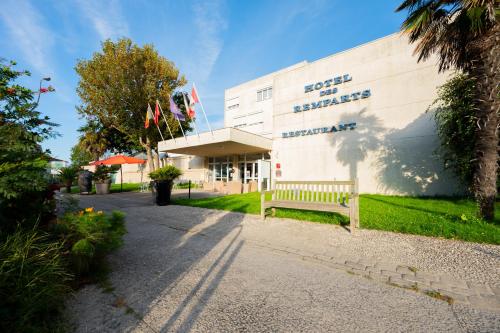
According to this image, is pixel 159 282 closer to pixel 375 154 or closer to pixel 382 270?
pixel 382 270

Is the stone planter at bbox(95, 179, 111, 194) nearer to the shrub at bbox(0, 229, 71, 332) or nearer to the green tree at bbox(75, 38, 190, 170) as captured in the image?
the green tree at bbox(75, 38, 190, 170)

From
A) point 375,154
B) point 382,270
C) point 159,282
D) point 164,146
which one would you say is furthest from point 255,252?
point 164,146

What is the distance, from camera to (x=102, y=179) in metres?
14.7

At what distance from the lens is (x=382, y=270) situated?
291 cm

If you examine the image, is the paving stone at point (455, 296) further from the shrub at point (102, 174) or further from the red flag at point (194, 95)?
the shrub at point (102, 174)

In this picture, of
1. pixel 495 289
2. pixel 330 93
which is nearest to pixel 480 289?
pixel 495 289

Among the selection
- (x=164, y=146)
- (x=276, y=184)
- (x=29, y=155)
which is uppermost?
(x=164, y=146)

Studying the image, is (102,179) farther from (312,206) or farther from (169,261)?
(312,206)

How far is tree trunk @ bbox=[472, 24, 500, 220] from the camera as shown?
4859 millimetres

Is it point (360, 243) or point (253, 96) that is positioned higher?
point (253, 96)

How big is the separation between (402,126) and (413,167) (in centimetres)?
233

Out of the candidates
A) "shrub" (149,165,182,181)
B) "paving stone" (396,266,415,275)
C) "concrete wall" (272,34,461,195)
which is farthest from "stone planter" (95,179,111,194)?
"paving stone" (396,266,415,275)

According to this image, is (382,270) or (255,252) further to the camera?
(255,252)

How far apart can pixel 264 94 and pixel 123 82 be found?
12.0 metres
